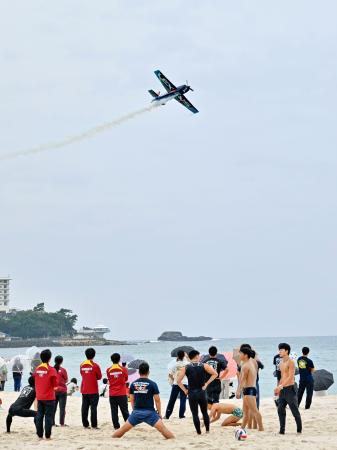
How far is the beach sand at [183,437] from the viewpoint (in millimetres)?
13945

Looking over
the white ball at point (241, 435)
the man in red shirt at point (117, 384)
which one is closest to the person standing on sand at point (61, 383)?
the man in red shirt at point (117, 384)

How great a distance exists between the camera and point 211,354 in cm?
1684

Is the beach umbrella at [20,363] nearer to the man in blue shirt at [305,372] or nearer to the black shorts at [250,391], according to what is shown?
the man in blue shirt at [305,372]

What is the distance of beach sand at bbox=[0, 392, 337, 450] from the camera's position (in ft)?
45.8

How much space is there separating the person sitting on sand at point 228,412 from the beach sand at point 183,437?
0.59 ft

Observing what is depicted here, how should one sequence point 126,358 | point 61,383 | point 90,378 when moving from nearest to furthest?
point 90,378, point 61,383, point 126,358

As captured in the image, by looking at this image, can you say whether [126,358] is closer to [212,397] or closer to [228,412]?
[212,397]

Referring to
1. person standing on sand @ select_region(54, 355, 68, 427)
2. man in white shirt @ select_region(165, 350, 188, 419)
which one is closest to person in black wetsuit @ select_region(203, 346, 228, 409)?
man in white shirt @ select_region(165, 350, 188, 419)

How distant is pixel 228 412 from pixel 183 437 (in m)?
1.85

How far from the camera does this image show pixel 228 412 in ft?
55.1

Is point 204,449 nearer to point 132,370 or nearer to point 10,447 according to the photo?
point 10,447

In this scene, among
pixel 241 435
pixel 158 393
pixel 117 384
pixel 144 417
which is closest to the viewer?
pixel 144 417

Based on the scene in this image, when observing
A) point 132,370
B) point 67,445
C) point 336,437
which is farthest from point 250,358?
point 132,370

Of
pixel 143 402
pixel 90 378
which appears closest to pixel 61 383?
pixel 90 378
